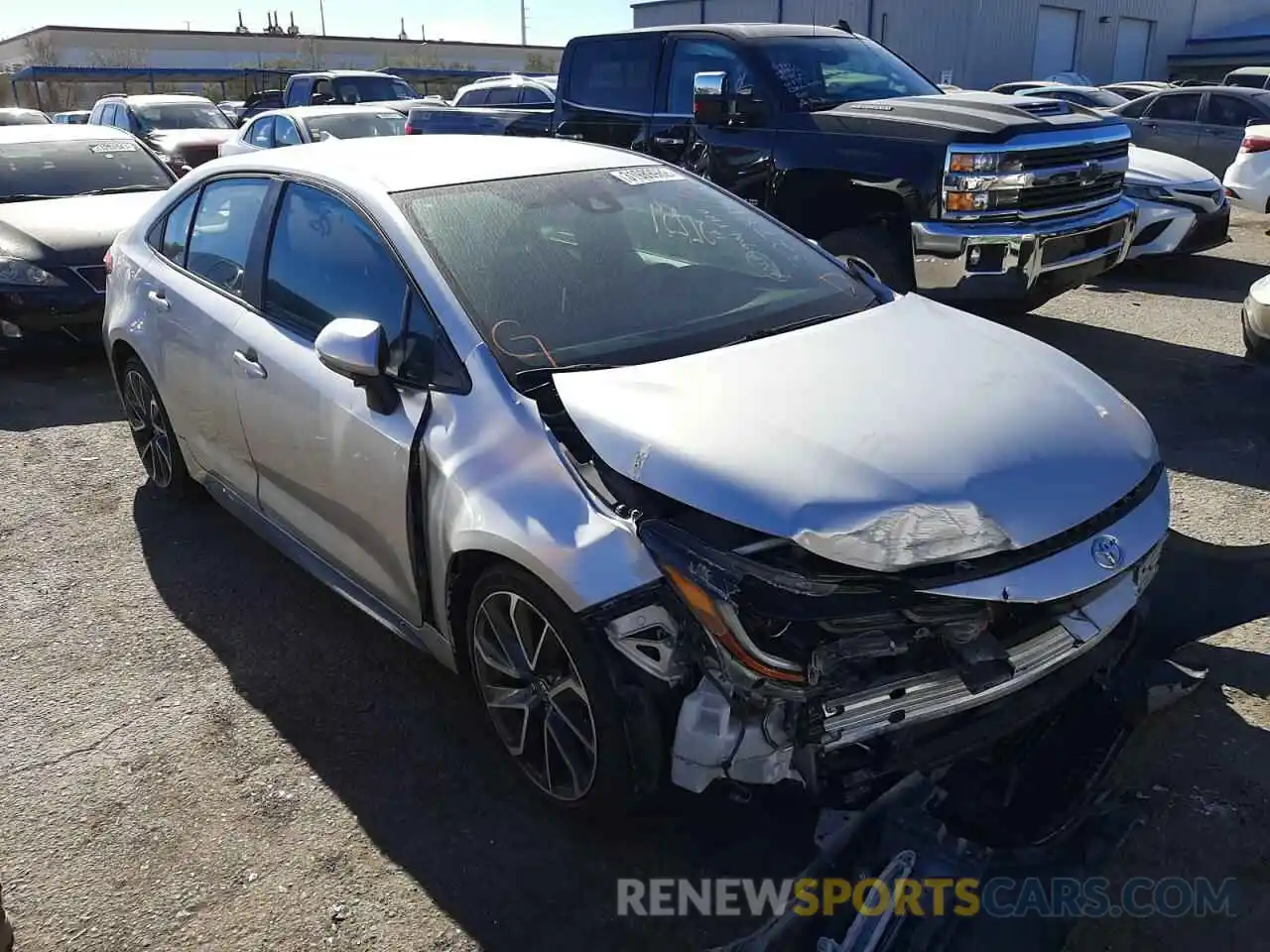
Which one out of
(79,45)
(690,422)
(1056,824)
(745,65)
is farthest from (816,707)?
(79,45)

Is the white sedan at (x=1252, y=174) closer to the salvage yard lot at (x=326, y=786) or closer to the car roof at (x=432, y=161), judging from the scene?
the salvage yard lot at (x=326, y=786)

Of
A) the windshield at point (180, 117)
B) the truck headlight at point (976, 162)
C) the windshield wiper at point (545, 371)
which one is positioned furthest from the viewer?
the windshield at point (180, 117)

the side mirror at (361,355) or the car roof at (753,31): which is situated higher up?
the car roof at (753,31)

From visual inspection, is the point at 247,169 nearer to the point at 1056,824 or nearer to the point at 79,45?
the point at 1056,824

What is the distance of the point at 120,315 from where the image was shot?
15.4 feet

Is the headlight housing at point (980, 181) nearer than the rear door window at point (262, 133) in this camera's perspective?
Yes

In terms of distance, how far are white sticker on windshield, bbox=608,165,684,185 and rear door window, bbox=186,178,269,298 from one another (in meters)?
1.33

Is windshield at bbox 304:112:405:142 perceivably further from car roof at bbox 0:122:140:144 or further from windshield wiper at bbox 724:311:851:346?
windshield wiper at bbox 724:311:851:346

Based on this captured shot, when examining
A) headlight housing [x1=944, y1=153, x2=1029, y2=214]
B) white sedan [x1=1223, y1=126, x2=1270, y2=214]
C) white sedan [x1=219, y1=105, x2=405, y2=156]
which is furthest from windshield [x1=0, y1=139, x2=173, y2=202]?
white sedan [x1=1223, y1=126, x2=1270, y2=214]

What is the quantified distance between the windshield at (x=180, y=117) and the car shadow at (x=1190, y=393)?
13.5 metres

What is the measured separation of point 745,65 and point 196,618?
5033mm

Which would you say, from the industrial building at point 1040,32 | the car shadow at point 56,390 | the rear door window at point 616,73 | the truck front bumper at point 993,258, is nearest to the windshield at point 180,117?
the car shadow at point 56,390

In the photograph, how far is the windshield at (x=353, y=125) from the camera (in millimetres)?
11719

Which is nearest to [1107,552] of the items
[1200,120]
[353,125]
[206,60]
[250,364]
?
[250,364]
